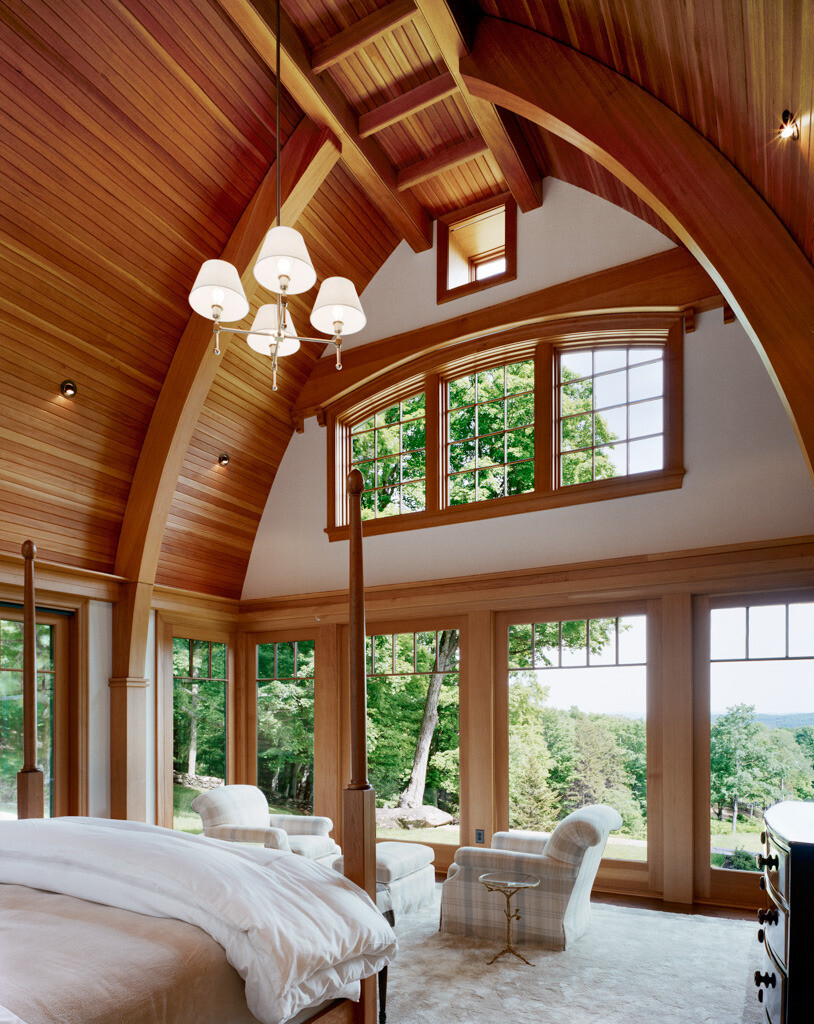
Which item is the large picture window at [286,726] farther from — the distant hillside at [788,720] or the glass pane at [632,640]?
the distant hillside at [788,720]

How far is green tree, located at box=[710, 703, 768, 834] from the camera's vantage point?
4.79m

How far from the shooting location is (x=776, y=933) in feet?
8.43

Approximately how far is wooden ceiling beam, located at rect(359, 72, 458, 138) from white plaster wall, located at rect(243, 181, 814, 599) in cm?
130

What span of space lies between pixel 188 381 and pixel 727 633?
409cm

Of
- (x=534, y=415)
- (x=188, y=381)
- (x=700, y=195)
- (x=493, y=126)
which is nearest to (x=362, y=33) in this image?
(x=493, y=126)

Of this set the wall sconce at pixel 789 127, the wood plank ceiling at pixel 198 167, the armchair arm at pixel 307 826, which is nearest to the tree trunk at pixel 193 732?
the wood plank ceiling at pixel 198 167

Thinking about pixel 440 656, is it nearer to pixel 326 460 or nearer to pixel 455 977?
pixel 326 460

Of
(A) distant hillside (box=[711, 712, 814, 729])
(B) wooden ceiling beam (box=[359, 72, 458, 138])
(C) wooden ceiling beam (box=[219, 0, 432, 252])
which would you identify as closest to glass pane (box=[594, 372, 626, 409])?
(C) wooden ceiling beam (box=[219, 0, 432, 252])

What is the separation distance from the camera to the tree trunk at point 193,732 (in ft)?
21.8

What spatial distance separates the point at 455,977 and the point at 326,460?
14.1 feet

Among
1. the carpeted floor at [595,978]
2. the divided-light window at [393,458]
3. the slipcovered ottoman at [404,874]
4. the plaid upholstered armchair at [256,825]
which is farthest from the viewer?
the divided-light window at [393,458]

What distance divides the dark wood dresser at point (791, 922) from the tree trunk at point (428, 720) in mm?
3510

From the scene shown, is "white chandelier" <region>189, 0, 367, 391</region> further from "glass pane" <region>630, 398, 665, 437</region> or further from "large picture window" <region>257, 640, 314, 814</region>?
"large picture window" <region>257, 640, 314, 814</region>

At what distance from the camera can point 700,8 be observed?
2777 mm
